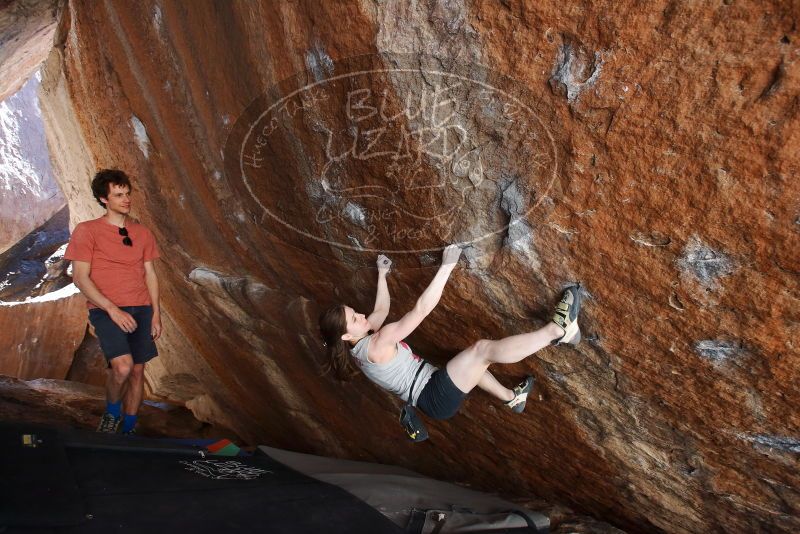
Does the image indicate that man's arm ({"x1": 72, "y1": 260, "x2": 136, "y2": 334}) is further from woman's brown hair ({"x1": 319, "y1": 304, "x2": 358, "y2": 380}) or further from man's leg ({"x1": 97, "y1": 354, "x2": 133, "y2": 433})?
woman's brown hair ({"x1": 319, "y1": 304, "x2": 358, "y2": 380})

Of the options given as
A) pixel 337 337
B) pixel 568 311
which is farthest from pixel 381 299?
pixel 568 311

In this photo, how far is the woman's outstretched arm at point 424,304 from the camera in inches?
97.3

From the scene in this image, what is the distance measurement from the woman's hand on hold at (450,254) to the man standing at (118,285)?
2.03m

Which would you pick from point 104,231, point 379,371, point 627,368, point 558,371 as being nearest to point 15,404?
point 104,231

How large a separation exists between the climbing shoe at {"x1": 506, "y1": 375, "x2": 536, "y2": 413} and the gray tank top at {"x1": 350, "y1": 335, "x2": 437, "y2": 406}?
409 millimetres

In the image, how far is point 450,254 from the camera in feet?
8.44

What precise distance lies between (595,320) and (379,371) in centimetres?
99

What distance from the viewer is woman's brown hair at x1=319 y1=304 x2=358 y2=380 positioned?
2654 mm

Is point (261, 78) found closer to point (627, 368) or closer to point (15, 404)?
point (627, 368)

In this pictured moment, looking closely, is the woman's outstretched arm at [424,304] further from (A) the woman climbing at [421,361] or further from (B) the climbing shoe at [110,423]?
(B) the climbing shoe at [110,423]

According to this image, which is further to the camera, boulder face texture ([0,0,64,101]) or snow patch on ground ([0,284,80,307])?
snow patch on ground ([0,284,80,307])

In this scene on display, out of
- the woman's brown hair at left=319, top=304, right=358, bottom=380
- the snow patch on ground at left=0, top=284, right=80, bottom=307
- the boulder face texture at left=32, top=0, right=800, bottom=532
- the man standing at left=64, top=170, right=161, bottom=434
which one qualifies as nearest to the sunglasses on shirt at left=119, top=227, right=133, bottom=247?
the man standing at left=64, top=170, right=161, bottom=434

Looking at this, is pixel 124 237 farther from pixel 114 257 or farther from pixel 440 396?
pixel 440 396

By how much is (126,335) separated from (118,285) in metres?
0.32
